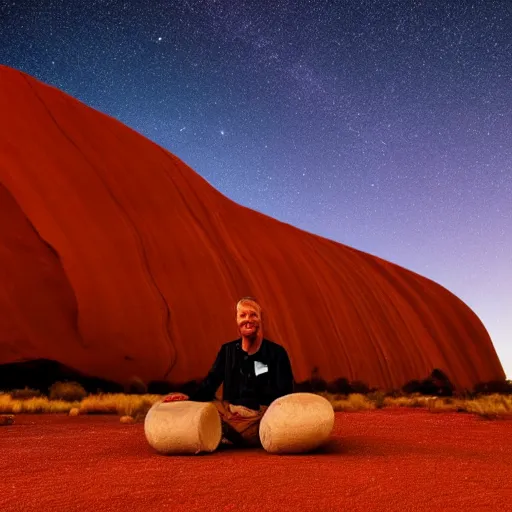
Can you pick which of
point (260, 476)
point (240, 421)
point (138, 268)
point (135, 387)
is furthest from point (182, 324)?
point (260, 476)

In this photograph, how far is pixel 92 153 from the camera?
15.9 m

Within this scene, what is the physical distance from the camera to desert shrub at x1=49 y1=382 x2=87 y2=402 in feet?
35.8

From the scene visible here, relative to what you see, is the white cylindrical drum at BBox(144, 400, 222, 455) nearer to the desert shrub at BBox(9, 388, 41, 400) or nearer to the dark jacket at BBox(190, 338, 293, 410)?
the dark jacket at BBox(190, 338, 293, 410)

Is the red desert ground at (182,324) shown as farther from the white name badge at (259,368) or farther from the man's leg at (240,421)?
the white name badge at (259,368)

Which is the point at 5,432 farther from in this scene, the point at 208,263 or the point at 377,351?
the point at 377,351

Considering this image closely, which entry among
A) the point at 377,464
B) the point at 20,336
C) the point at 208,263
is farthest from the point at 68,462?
the point at 208,263

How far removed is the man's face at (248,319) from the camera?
4.67 metres

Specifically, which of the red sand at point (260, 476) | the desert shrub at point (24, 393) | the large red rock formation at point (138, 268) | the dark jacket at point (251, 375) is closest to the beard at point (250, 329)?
the dark jacket at point (251, 375)

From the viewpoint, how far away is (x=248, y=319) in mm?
4668

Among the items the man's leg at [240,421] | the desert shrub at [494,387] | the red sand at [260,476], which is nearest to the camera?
the red sand at [260,476]

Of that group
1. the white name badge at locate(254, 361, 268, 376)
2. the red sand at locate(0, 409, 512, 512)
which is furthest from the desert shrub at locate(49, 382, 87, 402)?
the white name badge at locate(254, 361, 268, 376)

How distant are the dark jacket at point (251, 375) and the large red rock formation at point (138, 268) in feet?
25.9

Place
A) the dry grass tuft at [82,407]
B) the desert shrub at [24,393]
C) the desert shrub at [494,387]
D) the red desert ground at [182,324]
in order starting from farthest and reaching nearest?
the desert shrub at [494,387]
the desert shrub at [24,393]
the dry grass tuft at [82,407]
the red desert ground at [182,324]

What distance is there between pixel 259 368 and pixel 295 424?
0.53 metres
